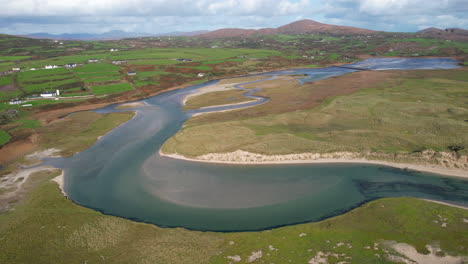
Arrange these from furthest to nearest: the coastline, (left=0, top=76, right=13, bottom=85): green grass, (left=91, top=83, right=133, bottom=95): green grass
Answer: (left=0, top=76, right=13, bottom=85): green grass
(left=91, top=83, right=133, bottom=95): green grass
the coastline

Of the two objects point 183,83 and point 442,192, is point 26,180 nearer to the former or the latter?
point 442,192

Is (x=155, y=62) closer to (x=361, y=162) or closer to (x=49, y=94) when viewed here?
(x=49, y=94)

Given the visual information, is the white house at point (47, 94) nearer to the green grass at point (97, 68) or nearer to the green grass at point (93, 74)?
the green grass at point (93, 74)

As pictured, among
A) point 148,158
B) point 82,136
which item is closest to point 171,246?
point 148,158

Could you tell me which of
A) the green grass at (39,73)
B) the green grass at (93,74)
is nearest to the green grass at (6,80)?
the green grass at (39,73)

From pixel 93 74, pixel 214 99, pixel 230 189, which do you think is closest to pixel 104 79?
pixel 93 74

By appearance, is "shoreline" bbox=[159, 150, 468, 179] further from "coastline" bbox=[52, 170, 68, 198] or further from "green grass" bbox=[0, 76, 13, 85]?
"green grass" bbox=[0, 76, 13, 85]

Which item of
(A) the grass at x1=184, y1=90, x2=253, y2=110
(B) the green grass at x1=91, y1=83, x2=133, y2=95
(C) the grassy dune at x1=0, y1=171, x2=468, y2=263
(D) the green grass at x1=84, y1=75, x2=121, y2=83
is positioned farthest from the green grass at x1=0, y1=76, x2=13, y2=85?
(C) the grassy dune at x1=0, y1=171, x2=468, y2=263
